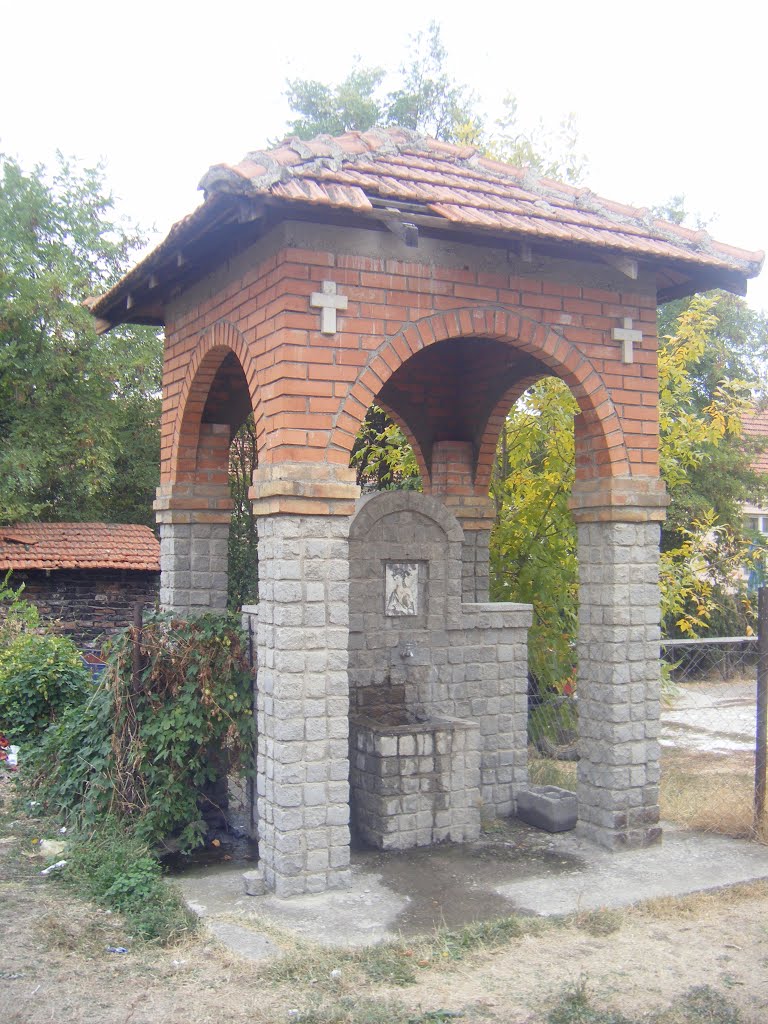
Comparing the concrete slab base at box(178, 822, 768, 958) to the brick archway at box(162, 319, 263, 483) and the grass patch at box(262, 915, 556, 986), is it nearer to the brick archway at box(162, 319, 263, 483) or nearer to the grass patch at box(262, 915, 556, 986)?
the grass patch at box(262, 915, 556, 986)

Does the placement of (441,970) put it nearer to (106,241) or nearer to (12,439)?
(12,439)

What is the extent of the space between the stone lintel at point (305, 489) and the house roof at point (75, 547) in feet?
35.1

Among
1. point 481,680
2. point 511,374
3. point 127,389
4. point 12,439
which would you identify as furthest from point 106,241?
point 481,680

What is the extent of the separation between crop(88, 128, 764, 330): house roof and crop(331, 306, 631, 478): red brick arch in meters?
0.57

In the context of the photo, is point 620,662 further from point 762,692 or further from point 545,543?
point 545,543

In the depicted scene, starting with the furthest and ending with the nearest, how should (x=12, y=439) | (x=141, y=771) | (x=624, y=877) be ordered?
(x=12, y=439), (x=141, y=771), (x=624, y=877)

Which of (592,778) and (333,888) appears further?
(592,778)

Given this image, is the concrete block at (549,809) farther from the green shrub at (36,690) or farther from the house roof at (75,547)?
the house roof at (75,547)

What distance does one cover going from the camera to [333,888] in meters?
5.92

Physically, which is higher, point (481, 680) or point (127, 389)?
point (127, 389)

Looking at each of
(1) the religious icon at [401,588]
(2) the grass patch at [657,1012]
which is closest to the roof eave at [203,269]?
(1) the religious icon at [401,588]

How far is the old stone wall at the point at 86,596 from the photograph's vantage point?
52.6 feet

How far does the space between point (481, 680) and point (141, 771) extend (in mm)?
2879

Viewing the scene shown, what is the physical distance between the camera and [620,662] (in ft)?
22.5
